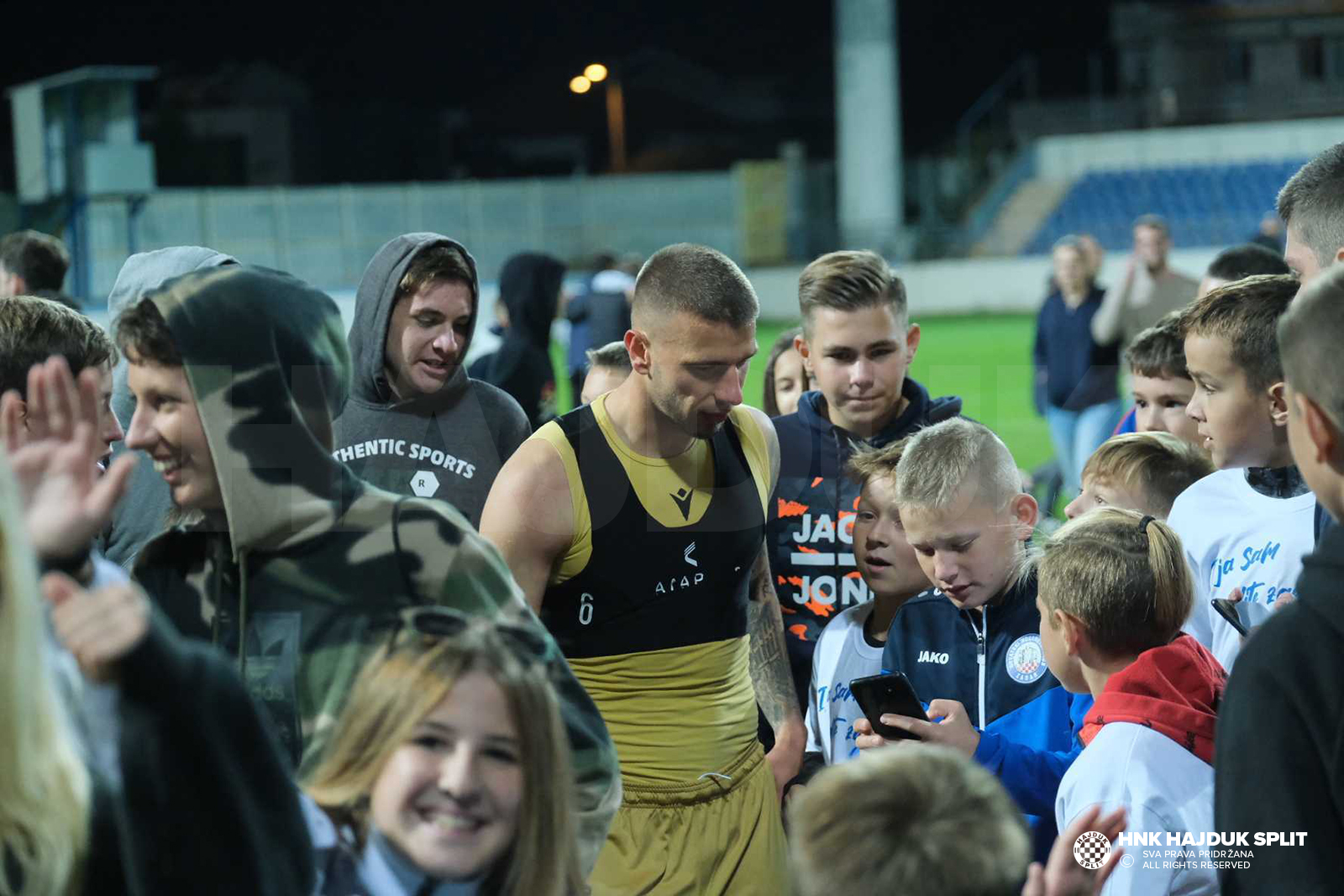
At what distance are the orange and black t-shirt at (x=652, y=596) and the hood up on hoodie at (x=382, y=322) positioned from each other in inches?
38.4

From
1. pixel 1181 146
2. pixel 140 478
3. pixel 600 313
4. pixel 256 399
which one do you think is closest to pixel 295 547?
pixel 256 399

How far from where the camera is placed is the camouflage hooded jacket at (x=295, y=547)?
2.26 meters

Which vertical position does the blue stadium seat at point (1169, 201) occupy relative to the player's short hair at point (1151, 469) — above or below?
above

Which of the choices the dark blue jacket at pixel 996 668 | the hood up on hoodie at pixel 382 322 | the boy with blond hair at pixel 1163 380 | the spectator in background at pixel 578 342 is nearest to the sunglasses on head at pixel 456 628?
the dark blue jacket at pixel 996 668

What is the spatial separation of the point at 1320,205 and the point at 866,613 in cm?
162

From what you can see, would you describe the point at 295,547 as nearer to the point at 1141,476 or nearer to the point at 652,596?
the point at 652,596

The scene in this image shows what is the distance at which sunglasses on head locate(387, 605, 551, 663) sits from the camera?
209cm

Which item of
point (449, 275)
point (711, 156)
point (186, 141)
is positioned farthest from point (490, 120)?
point (449, 275)

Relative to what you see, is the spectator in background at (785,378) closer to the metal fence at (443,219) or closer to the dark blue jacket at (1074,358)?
the dark blue jacket at (1074,358)

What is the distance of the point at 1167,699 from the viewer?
2.71 meters

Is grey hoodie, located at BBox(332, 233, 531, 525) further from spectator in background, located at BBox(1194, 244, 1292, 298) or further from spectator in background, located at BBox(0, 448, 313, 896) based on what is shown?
spectator in background, located at BBox(1194, 244, 1292, 298)

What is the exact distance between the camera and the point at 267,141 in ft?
136

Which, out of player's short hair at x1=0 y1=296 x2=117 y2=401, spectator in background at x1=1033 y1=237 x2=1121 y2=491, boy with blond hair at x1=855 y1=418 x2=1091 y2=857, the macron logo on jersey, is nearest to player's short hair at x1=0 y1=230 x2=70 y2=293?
player's short hair at x1=0 y1=296 x2=117 y2=401

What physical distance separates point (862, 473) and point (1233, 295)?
3.67 ft
